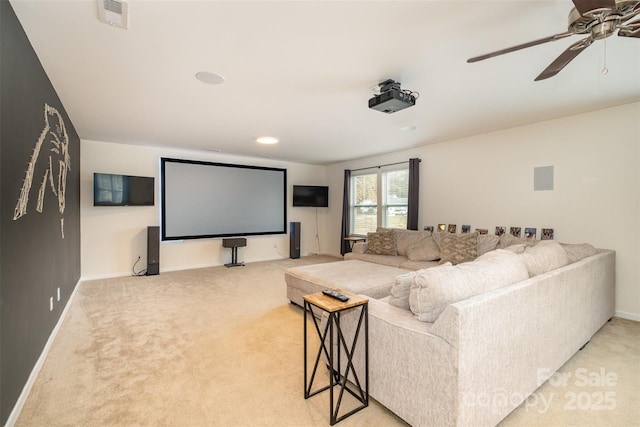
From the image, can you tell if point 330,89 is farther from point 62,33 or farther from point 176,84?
point 62,33

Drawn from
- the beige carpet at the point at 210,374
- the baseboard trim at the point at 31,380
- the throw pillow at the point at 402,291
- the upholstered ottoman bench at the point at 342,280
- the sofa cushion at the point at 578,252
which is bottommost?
the beige carpet at the point at 210,374

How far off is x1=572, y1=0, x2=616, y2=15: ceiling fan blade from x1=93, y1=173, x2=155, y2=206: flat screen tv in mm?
5878

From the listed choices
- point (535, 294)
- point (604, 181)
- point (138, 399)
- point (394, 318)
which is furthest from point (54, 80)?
point (604, 181)

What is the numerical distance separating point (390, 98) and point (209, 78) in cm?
162

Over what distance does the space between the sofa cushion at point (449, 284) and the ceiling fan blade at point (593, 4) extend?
A: 138cm

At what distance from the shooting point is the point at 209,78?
259 cm

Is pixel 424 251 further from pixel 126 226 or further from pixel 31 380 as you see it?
pixel 126 226

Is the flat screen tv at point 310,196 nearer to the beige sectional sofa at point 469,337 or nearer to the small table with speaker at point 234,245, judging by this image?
the small table with speaker at point 234,245

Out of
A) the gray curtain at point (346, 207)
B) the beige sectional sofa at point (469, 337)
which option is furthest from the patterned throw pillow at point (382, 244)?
the beige sectional sofa at point (469, 337)

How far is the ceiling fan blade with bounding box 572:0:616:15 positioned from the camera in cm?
128

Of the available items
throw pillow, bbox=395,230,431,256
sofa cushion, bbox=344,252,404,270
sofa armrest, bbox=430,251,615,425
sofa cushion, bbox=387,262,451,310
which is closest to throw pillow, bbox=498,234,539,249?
Answer: throw pillow, bbox=395,230,431,256

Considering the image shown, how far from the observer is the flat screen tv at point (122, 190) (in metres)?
4.79

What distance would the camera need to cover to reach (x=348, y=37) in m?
1.96

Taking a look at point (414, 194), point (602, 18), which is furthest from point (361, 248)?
point (602, 18)
